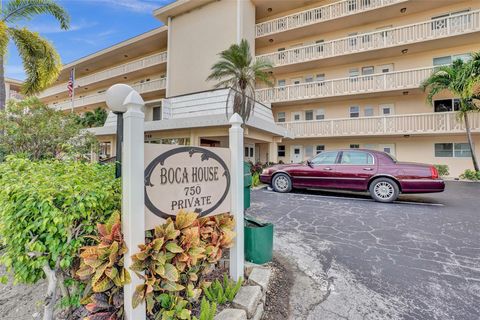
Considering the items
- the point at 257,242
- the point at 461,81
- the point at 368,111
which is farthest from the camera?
the point at 368,111

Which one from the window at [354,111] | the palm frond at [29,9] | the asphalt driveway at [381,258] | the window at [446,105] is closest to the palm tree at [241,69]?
the asphalt driveway at [381,258]

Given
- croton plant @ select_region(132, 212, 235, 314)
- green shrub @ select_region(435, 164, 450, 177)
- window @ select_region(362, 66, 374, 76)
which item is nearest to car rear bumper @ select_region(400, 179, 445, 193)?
croton plant @ select_region(132, 212, 235, 314)

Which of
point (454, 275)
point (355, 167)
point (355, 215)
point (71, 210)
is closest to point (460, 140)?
point (355, 167)

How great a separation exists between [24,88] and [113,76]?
1434 cm

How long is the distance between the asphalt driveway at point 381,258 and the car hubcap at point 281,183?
2.10m

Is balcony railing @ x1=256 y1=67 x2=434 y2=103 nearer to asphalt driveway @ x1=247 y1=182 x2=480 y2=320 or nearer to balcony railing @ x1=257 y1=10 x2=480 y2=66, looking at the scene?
balcony railing @ x1=257 y1=10 x2=480 y2=66

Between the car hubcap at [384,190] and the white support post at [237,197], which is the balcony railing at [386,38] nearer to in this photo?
the car hubcap at [384,190]

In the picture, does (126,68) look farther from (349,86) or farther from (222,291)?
(222,291)

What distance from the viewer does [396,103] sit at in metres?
14.7

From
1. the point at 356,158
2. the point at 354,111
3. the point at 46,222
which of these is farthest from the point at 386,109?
the point at 46,222

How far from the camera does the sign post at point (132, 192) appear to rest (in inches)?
63.6

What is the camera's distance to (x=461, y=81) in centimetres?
1107

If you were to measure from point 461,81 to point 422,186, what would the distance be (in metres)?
8.67

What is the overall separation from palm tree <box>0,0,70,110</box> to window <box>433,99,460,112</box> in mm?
20005
